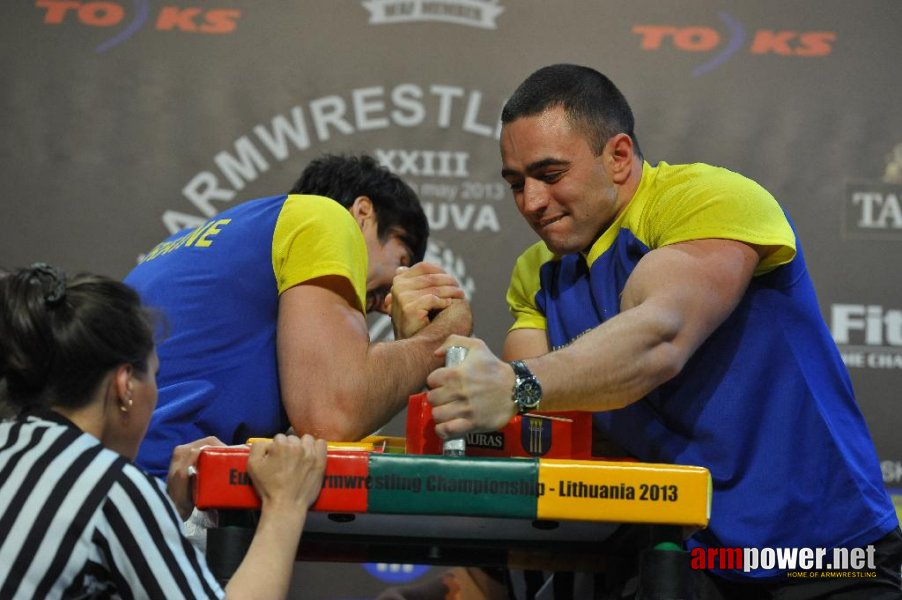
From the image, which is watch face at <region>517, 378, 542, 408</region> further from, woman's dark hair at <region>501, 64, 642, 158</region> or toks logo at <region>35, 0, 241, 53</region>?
toks logo at <region>35, 0, 241, 53</region>

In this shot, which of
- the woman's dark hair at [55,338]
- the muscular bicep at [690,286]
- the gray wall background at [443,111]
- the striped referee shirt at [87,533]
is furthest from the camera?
the gray wall background at [443,111]

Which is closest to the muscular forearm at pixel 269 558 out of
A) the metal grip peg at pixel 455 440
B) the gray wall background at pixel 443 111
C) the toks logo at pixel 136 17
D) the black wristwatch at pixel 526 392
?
the metal grip peg at pixel 455 440

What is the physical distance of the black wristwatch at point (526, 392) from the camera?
1.56 metres

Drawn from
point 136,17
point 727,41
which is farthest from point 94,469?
point 727,41

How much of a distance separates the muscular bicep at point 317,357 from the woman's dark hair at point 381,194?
0.74 meters

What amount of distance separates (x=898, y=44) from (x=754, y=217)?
1965mm

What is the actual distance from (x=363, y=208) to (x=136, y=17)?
121cm

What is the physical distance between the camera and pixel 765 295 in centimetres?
192

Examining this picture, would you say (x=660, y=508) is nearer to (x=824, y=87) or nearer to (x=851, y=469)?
(x=851, y=469)

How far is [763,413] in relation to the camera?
1.88m

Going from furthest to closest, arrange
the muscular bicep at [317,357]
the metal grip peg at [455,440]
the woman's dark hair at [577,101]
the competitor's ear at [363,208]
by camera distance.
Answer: the competitor's ear at [363,208] → the woman's dark hair at [577,101] → the muscular bicep at [317,357] → the metal grip peg at [455,440]

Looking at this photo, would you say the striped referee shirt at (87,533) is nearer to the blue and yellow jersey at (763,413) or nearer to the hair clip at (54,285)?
the hair clip at (54,285)

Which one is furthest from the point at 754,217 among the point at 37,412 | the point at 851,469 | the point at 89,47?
the point at 89,47

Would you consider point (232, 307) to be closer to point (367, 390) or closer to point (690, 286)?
point (367, 390)
